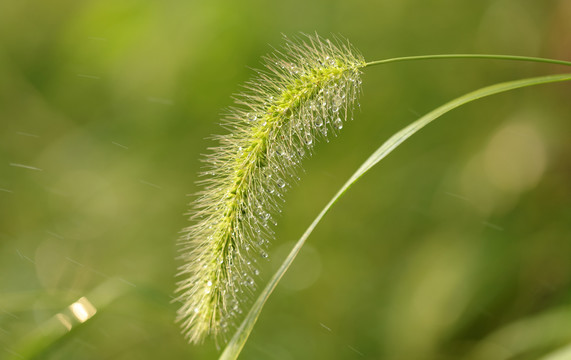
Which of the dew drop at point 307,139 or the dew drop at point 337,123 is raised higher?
the dew drop at point 337,123

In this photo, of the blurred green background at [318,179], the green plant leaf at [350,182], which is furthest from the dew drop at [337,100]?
the blurred green background at [318,179]

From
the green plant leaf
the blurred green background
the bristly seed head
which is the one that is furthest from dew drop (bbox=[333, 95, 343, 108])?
the blurred green background

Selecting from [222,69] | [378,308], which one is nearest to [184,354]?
[378,308]

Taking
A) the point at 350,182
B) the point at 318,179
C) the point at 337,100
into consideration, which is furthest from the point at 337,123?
the point at 318,179

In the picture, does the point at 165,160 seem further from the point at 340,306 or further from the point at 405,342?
the point at 405,342

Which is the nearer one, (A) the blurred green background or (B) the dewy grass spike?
(B) the dewy grass spike

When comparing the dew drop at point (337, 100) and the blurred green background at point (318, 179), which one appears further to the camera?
the blurred green background at point (318, 179)

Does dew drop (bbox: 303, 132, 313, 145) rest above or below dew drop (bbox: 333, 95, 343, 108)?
below

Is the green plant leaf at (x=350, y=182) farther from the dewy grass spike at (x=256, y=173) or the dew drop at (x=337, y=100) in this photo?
the dew drop at (x=337, y=100)

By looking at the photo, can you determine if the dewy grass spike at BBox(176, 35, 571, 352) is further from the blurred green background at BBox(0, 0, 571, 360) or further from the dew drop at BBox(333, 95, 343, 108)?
the blurred green background at BBox(0, 0, 571, 360)
